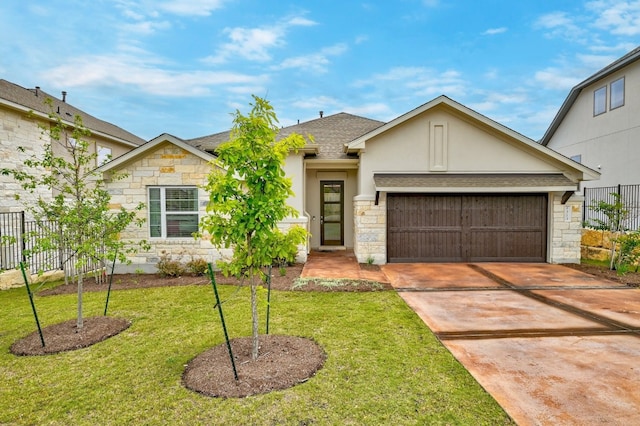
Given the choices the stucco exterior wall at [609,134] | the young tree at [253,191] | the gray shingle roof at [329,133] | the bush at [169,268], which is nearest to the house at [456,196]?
the gray shingle roof at [329,133]

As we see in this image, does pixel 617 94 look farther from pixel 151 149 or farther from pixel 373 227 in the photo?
pixel 151 149

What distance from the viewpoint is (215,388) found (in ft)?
12.6

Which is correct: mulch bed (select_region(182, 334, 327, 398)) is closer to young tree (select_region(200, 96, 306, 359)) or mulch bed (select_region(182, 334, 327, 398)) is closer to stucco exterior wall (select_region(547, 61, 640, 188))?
young tree (select_region(200, 96, 306, 359))

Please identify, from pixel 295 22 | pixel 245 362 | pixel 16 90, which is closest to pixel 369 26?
pixel 295 22

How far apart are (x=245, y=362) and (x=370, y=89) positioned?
33247 millimetres

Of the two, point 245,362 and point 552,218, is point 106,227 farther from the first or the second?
point 552,218

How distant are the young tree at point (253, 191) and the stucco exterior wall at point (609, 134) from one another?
16177 mm

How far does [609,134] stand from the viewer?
15.7 meters

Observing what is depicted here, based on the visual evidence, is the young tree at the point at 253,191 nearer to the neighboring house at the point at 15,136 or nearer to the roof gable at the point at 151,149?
the roof gable at the point at 151,149

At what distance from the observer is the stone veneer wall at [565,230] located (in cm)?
1135

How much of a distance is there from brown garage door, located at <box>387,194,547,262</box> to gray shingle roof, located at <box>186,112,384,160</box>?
2.99 m

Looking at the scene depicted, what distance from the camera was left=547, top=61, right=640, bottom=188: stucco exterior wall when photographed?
46.6 feet

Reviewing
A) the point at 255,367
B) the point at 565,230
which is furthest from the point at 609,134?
the point at 255,367

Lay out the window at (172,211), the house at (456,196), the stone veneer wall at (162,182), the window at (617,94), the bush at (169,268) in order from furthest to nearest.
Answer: the window at (617,94)
the house at (456,196)
the window at (172,211)
the stone veneer wall at (162,182)
the bush at (169,268)
